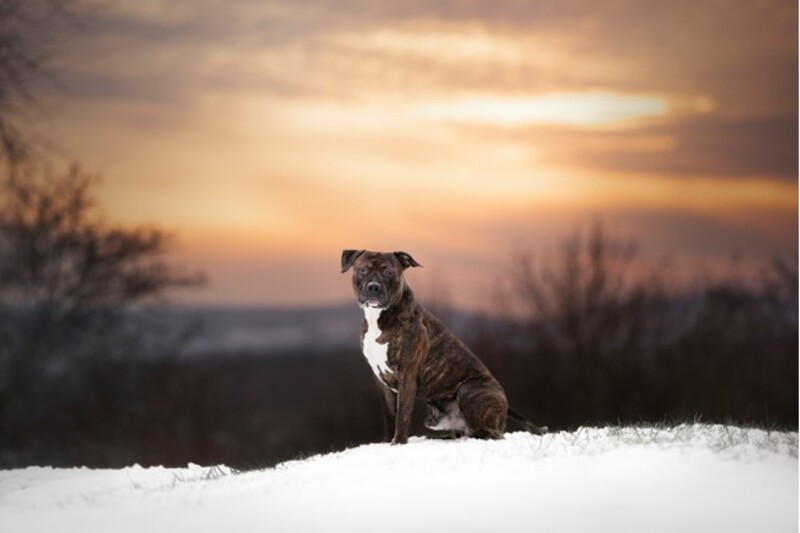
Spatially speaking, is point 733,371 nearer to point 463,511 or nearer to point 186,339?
point 186,339

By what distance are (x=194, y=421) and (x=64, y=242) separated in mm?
4395

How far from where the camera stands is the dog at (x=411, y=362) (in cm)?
845

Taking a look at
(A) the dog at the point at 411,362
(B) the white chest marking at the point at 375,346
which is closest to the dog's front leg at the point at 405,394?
(A) the dog at the point at 411,362

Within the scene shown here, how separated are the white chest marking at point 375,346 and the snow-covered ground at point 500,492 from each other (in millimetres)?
674

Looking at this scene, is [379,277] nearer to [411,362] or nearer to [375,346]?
[375,346]

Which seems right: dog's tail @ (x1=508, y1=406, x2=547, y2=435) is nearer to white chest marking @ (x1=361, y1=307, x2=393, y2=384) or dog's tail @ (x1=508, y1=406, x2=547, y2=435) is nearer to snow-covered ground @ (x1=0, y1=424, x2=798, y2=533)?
snow-covered ground @ (x1=0, y1=424, x2=798, y2=533)

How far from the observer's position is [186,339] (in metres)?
19.6

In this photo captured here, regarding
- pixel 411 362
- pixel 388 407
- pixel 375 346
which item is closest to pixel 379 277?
pixel 375 346

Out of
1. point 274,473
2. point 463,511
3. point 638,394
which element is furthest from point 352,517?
point 638,394

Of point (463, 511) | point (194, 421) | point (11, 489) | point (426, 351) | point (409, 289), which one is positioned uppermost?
point (409, 289)

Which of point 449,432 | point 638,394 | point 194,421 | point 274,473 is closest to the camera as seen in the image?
point 274,473

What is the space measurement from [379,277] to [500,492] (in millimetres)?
2068

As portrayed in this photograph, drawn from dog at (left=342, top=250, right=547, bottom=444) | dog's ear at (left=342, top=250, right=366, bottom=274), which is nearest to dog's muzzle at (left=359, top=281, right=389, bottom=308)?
dog at (left=342, top=250, right=547, bottom=444)

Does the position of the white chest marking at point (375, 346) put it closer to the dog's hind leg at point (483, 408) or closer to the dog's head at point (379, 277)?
the dog's head at point (379, 277)
